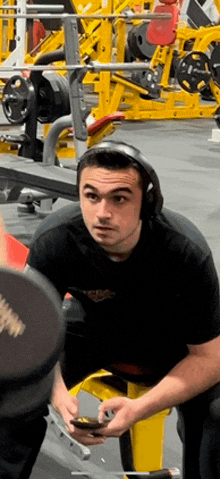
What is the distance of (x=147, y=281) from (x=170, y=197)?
11.4ft

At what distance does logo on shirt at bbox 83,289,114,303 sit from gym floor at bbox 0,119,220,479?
1.08 ft

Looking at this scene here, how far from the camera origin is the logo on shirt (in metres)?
1.50

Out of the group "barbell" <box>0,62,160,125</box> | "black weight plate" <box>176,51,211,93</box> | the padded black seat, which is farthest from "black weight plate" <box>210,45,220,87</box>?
the padded black seat

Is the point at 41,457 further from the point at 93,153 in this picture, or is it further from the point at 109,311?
the point at 93,153

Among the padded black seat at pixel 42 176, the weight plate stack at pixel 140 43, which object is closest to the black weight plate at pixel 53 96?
the padded black seat at pixel 42 176

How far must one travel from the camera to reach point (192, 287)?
1426 mm

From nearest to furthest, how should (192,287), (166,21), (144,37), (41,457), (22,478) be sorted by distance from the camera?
(22,478), (192,287), (41,457), (166,21), (144,37)

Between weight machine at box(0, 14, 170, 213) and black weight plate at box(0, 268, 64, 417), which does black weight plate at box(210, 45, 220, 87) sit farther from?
black weight plate at box(0, 268, 64, 417)

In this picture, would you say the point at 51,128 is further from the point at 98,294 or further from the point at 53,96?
the point at 98,294

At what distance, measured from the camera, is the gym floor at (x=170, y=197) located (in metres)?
1.94

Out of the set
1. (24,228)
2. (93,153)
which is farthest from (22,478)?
(24,228)

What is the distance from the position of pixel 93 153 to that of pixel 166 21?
6.20 m

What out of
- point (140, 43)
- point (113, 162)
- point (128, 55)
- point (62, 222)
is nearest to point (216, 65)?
point (140, 43)

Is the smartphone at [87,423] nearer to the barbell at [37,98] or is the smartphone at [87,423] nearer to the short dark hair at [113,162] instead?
the short dark hair at [113,162]
